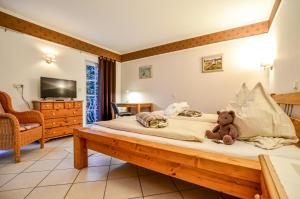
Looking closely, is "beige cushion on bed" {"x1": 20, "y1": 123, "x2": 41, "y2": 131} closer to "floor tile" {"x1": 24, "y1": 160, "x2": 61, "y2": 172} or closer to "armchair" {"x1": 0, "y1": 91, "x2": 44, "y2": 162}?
"armchair" {"x1": 0, "y1": 91, "x2": 44, "y2": 162}

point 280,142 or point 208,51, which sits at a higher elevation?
point 208,51

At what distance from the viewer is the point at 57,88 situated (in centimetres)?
342

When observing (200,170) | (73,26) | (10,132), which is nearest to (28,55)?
(73,26)

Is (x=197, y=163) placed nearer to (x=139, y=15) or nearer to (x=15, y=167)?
(x=15, y=167)

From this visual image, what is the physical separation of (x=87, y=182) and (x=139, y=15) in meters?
2.92

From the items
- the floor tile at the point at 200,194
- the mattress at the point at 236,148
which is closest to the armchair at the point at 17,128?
the mattress at the point at 236,148

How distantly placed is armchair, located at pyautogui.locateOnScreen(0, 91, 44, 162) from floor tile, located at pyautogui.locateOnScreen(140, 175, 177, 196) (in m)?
1.90

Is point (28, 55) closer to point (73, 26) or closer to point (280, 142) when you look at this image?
point (73, 26)

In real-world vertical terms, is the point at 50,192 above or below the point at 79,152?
below

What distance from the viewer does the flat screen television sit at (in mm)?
3214

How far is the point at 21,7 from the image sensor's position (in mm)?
2658

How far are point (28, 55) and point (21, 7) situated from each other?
0.88 m

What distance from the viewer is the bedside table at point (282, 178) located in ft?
1.66

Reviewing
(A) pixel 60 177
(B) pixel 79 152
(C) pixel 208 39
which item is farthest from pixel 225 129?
(C) pixel 208 39
